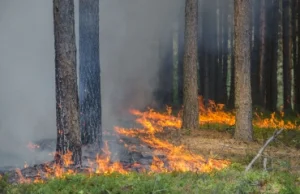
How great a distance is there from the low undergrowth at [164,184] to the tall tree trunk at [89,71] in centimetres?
425

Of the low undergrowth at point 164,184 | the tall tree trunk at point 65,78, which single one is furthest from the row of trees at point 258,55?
the low undergrowth at point 164,184

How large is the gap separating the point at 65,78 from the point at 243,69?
252 inches

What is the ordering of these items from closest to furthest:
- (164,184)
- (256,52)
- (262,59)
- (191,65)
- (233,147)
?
(164,184)
(233,147)
(191,65)
(262,59)
(256,52)

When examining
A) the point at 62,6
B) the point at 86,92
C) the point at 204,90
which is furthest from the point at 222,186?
the point at 204,90

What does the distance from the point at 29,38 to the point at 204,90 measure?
43.2ft

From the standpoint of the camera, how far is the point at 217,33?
27859 mm

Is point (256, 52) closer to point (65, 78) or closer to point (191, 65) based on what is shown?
point (191, 65)

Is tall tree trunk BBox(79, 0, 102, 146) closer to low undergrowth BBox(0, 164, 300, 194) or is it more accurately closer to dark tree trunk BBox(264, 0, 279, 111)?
low undergrowth BBox(0, 164, 300, 194)

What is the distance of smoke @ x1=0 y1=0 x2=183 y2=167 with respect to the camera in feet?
48.3

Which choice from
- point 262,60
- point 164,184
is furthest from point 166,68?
point 164,184

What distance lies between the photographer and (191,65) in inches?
589

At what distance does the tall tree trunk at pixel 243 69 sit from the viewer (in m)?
13.2

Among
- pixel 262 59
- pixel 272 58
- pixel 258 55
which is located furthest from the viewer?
pixel 258 55

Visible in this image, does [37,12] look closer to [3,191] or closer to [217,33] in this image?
[3,191]
